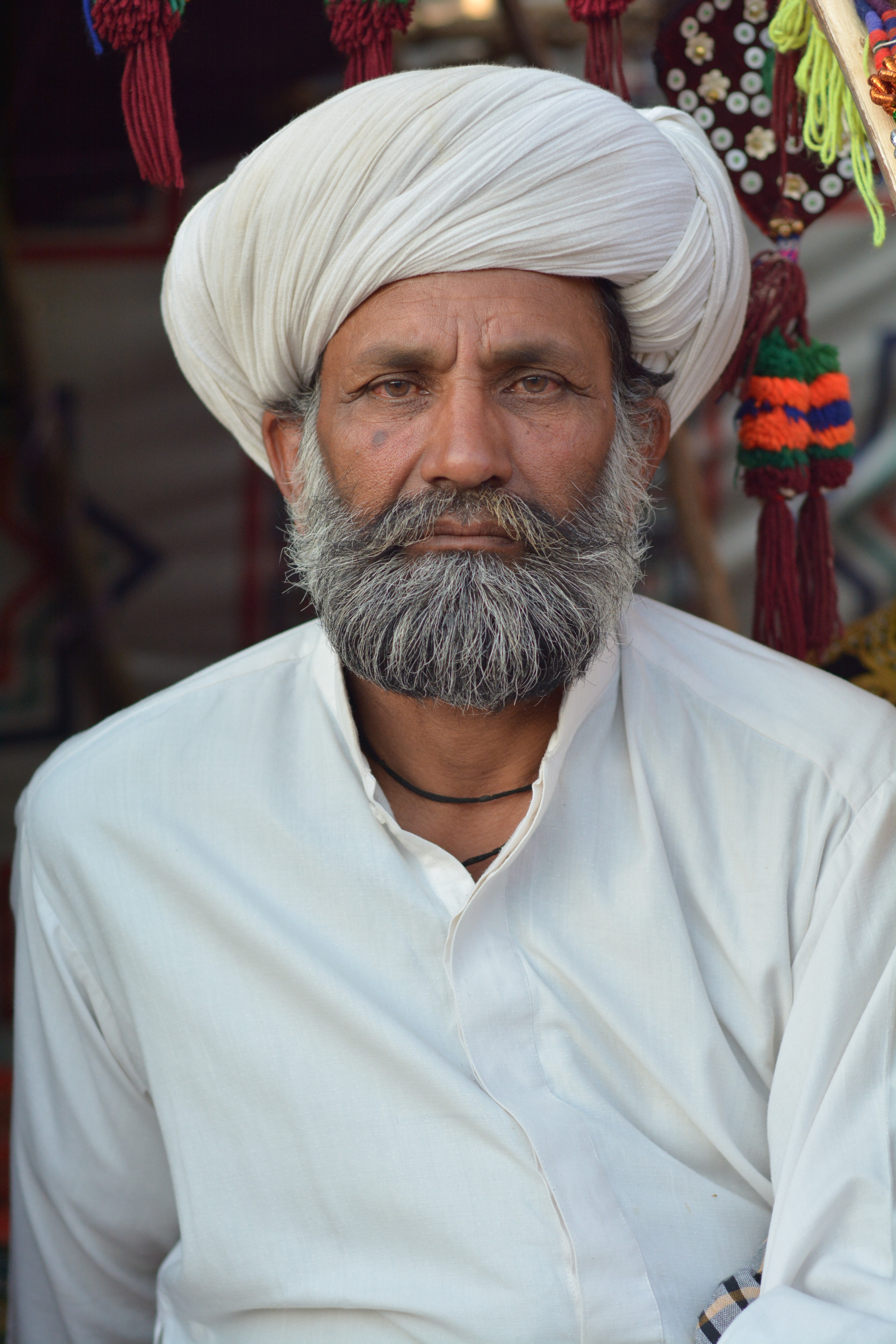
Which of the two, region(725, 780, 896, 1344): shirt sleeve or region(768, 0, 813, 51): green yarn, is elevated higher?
region(768, 0, 813, 51): green yarn

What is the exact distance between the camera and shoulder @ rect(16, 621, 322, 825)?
1.60 metres

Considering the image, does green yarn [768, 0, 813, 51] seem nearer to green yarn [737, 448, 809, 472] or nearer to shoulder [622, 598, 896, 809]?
green yarn [737, 448, 809, 472]

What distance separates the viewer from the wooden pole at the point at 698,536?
2.96 metres

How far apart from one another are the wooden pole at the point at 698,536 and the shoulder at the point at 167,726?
1.43 m

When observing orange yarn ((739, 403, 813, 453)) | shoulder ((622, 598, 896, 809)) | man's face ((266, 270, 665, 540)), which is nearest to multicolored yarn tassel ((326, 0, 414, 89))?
man's face ((266, 270, 665, 540))

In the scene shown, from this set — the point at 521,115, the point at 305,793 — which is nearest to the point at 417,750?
the point at 305,793

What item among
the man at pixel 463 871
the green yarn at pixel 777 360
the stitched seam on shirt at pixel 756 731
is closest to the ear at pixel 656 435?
the man at pixel 463 871

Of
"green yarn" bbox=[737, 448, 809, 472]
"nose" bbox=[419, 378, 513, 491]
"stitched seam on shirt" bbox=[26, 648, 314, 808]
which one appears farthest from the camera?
"green yarn" bbox=[737, 448, 809, 472]

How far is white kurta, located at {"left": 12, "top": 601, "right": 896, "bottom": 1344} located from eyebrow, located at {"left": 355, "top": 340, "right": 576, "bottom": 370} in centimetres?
40

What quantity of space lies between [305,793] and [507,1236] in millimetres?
563

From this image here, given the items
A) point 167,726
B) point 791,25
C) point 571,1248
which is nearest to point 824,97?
point 791,25

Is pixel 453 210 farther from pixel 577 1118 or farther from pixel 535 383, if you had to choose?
pixel 577 1118

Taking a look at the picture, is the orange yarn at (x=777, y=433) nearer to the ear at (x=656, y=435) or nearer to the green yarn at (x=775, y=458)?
the green yarn at (x=775, y=458)

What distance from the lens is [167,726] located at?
1655mm
